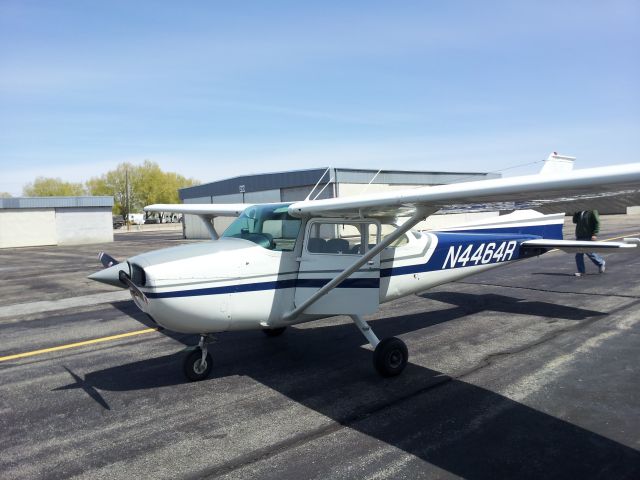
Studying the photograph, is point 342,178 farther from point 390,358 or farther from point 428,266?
point 390,358

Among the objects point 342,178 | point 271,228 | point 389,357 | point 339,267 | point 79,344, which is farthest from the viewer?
point 342,178

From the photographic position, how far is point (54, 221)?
4097cm

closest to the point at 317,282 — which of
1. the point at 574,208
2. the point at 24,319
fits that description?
the point at 574,208

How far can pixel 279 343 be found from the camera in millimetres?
7297

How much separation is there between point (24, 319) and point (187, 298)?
6.99 m

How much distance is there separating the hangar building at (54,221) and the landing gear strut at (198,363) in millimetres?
39896

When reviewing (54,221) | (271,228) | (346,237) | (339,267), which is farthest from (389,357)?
(54,221)

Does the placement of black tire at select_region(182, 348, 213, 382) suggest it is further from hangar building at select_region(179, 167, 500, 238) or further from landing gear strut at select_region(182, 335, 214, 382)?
hangar building at select_region(179, 167, 500, 238)

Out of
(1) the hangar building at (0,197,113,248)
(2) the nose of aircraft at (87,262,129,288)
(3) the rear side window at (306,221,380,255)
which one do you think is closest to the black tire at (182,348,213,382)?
(2) the nose of aircraft at (87,262,129,288)

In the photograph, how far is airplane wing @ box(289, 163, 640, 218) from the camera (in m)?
3.47

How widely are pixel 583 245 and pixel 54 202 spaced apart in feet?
141

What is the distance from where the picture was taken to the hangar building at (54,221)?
128 feet

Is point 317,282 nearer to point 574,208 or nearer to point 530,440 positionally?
point 530,440

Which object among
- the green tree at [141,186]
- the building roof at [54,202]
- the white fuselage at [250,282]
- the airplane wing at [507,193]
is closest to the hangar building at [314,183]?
the building roof at [54,202]
